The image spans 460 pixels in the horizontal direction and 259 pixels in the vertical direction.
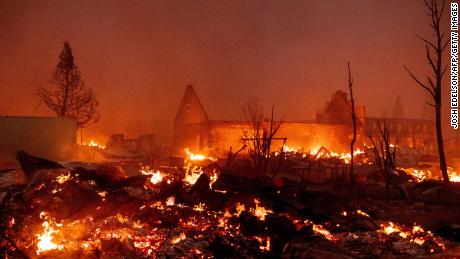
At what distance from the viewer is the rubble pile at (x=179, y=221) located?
692 cm

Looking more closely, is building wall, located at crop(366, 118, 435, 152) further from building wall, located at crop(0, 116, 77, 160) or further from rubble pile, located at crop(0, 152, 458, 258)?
rubble pile, located at crop(0, 152, 458, 258)

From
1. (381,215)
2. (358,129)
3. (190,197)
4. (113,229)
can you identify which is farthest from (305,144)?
(113,229)

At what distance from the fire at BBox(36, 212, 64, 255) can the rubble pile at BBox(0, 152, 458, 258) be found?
0.06 ft

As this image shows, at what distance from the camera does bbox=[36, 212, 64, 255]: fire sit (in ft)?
22.1

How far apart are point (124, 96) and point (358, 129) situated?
29113mm

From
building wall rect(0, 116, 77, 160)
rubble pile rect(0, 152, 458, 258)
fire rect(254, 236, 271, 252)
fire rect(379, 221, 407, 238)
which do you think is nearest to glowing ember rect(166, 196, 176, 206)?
rubble pile rect(0, 152, 458, 258)

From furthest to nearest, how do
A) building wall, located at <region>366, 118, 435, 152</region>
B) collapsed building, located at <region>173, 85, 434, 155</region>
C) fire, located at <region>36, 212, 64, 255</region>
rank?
building wall, located at <region>366, 118, 435, 152</region>, collapsed building, located at <region>173, 85, 434, 155</region>, fire, located at <region>36, 212, 64, 255</region>

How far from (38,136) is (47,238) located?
28.6ft

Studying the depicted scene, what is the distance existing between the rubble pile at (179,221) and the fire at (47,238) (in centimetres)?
2

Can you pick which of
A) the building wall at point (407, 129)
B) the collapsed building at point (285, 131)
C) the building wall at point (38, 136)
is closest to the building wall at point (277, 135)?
the collapsed building at point (285, 131)

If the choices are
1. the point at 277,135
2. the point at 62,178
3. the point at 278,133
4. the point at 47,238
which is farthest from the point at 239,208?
the point at 278,133

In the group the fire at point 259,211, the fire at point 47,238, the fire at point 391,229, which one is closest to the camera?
the fire at point 47,238

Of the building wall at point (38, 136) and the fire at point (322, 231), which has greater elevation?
the building wall at point (38, 136)

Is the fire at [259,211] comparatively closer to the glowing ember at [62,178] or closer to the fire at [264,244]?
the fire at [264,244]
